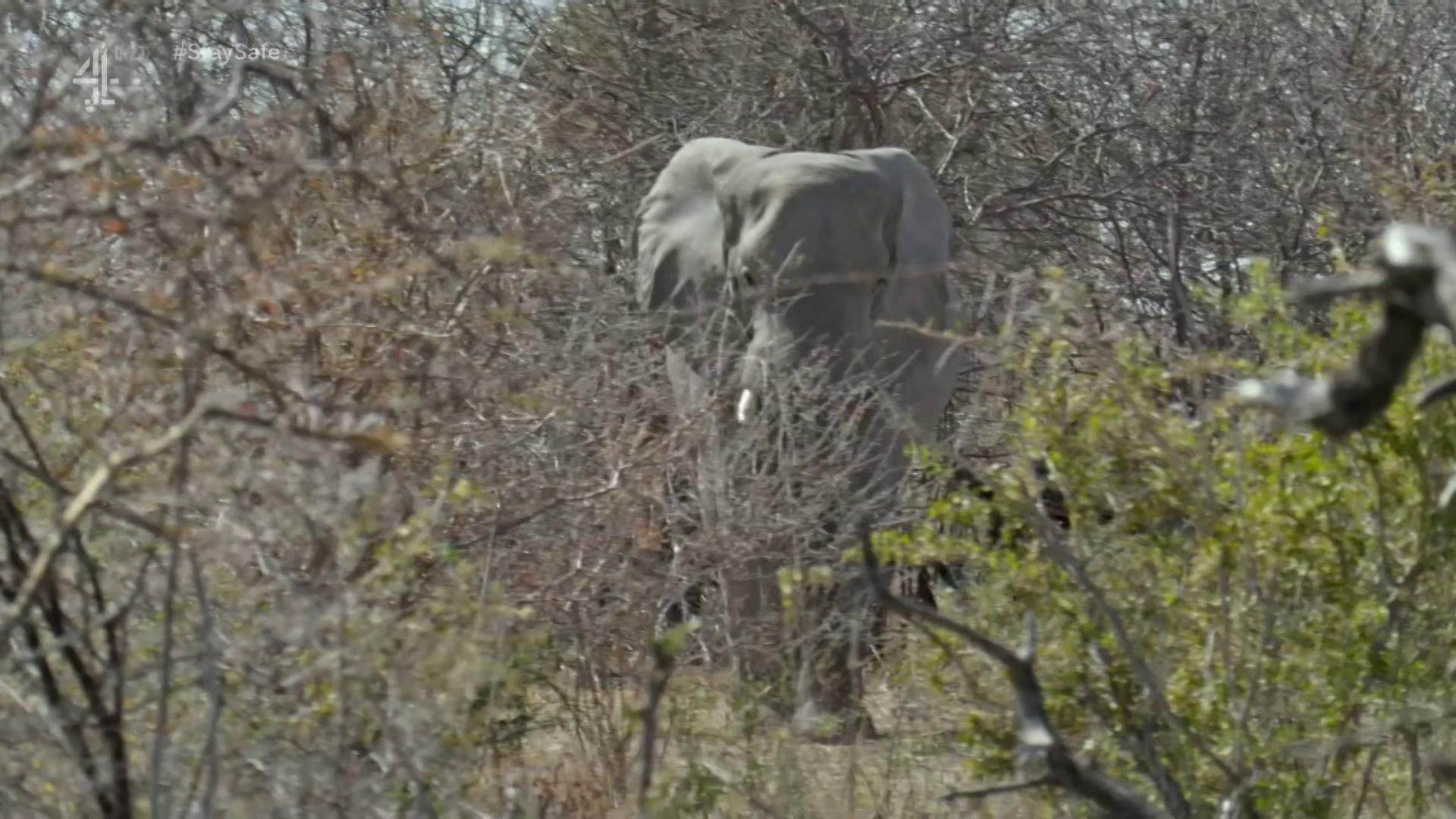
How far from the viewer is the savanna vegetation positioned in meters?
3.39

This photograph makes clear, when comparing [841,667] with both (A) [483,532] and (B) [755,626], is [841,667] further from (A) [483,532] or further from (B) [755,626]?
(A) [483,532]

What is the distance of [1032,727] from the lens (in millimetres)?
3535

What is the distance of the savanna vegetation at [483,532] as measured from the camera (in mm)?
3391

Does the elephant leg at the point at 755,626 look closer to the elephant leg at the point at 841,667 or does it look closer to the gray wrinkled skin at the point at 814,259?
the elephant leg at the point at 841,667

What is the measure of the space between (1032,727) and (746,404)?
3.11 m

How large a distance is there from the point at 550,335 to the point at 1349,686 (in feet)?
11.2

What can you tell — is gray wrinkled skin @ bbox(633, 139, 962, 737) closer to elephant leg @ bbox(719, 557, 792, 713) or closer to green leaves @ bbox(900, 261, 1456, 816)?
elephant leg @ bbox(719, 557, 792, 713)

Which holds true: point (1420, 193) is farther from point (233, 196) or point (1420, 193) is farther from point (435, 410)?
point (233, 196)

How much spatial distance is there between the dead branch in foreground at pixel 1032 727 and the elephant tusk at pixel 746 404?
271cm

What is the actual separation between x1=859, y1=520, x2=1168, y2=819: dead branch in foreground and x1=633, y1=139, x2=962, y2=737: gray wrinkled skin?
3.60 metres

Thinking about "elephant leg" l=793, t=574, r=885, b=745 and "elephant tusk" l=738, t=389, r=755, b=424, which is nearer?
"elephant leg" l=793, t=574, r=885, b=745

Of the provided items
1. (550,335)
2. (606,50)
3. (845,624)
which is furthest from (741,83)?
(845,624)

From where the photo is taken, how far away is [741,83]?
10477mm

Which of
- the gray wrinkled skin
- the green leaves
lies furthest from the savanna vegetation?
the gray wrinkled skin
